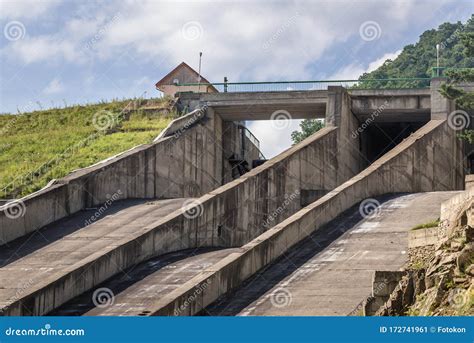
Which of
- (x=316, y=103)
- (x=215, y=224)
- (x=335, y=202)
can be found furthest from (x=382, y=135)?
(x=215, y=224)

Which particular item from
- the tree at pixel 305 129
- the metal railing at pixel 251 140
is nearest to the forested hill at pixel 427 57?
the tree at pixel 305 129

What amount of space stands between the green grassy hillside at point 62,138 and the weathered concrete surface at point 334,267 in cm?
1355

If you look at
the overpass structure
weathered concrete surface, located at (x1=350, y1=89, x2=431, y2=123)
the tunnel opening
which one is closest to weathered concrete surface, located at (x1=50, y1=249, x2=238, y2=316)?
the overpass structure

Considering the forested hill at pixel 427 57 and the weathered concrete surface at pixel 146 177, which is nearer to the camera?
the weathered concrete surface at pixel 146 177

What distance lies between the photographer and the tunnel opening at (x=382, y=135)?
50844mm

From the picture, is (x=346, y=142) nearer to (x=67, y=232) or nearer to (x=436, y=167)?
(x=436, y=167)

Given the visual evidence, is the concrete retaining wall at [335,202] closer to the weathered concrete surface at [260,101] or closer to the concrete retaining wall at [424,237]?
the concrete retaining wall at [424,237]

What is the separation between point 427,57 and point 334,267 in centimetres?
8690

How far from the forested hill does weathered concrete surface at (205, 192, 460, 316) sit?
7094cm

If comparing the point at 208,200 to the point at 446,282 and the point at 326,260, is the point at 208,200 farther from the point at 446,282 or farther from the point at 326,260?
the point at 446,282

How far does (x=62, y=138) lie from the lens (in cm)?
4731

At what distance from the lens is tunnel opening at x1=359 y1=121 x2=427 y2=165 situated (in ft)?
167

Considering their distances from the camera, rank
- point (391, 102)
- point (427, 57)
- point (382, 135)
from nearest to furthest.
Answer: point (391, 102)
point (382, 135)
point (427, 57)

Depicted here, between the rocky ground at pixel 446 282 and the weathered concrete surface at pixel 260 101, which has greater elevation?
the weathered concrete surface at pixel 260 101
